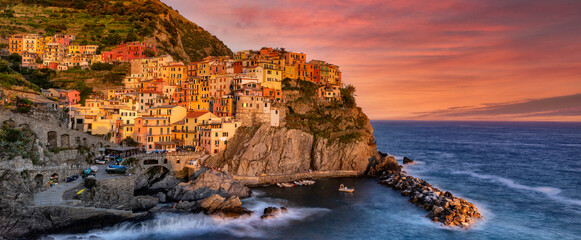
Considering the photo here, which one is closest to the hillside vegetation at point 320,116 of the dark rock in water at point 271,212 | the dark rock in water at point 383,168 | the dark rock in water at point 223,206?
the dark rock in water at point 383,168

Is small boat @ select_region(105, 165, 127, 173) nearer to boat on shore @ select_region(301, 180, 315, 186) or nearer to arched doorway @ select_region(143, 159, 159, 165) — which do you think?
arched doorway @ select_region(143, 159, 159, 165)

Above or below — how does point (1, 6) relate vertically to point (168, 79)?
above

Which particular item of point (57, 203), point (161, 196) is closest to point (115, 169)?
point (161, 196)

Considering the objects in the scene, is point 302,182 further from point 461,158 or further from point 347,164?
point 461,158

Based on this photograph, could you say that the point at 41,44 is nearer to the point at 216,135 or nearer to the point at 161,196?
the point at 216,135

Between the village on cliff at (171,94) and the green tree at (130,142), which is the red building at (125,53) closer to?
the village on cliff at (171,94)

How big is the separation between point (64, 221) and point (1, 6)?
399 feet

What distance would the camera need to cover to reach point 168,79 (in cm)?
7781

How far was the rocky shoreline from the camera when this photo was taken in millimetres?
38653

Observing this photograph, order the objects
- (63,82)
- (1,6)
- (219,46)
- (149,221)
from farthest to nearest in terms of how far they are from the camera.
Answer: (219,46) < (1,6) < (63,82) < (149,221)

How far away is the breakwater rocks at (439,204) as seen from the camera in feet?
126

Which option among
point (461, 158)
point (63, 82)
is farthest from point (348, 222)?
point (63, 82)

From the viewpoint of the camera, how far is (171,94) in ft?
237

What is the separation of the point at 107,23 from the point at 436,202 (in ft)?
363
